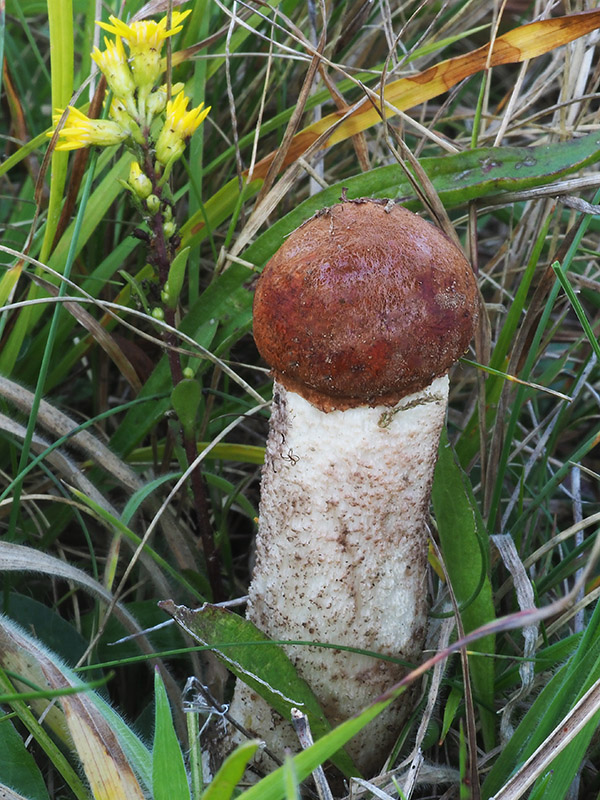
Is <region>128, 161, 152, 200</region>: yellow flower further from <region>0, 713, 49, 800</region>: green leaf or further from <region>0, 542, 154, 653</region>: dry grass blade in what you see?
<region>0, 713, 49, 800</region>: green leaf

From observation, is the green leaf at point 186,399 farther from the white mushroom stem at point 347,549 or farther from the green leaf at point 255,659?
the green leaf at point 255,659

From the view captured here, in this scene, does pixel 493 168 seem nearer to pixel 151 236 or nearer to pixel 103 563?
pixel 151 236

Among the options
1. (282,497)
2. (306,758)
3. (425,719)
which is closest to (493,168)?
(282,497)

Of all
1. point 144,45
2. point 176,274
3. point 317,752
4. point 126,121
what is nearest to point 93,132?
point 126,121

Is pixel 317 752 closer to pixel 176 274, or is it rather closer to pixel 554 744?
pixel 554 744

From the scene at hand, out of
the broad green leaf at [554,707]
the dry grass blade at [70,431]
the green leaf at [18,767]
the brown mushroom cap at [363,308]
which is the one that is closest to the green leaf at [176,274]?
the brown mushroom cap at [363,308]

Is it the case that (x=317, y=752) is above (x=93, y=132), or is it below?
below

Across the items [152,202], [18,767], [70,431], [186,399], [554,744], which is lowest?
[18,767]
